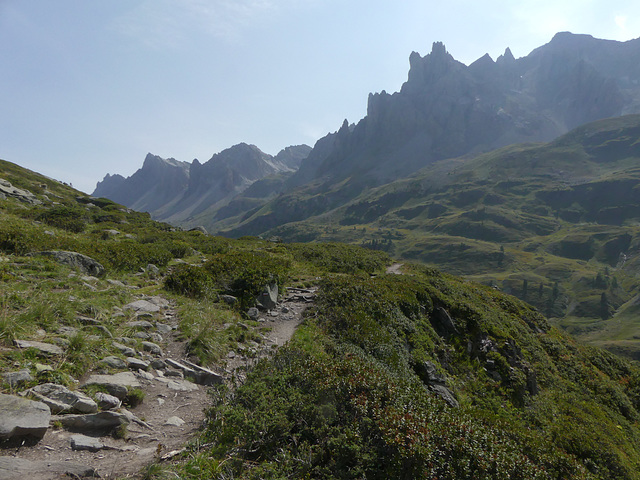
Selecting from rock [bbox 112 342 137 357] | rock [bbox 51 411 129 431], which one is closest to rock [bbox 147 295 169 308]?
rock [bbox 112 342 137 357]

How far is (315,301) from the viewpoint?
1675 cm

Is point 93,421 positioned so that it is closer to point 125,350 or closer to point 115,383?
point 115,383

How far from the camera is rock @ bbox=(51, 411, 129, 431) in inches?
227

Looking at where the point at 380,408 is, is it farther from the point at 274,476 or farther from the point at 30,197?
the point at 30,197

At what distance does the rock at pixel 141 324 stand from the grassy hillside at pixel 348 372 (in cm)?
30

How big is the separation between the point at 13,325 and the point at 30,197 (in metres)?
34.1

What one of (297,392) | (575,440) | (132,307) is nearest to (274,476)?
(297,392)

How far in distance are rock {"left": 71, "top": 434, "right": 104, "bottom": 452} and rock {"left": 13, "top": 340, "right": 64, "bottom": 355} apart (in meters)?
2.51

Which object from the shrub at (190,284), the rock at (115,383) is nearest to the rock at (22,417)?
the rock at (115,383)

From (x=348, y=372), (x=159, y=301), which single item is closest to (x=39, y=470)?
(x=348, y=372)

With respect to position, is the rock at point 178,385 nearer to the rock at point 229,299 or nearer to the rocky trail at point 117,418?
the rocky trail at point 117,418

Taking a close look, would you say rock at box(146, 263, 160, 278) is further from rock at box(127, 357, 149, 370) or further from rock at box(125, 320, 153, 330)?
rock at box(127, 357, 149, 370)

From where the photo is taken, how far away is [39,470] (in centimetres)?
470

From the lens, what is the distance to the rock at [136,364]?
823 cm
